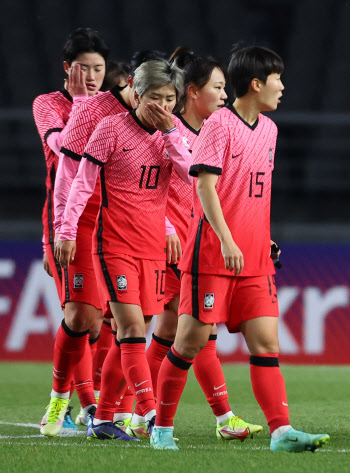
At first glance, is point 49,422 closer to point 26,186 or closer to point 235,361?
point 235,361

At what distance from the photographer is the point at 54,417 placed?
4.83m

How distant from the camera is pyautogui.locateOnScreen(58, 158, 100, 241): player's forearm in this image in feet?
14.4

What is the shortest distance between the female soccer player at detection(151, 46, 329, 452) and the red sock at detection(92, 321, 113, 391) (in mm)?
1597

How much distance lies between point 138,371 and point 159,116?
1.12m

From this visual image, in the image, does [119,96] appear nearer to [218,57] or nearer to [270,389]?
[270,389]

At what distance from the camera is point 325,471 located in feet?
11.1

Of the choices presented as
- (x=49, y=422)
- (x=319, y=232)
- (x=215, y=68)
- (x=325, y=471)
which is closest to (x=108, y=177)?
(x=215, y=68)

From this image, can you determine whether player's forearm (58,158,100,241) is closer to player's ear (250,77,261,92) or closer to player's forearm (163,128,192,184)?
player's forearm (163,128,192,184)

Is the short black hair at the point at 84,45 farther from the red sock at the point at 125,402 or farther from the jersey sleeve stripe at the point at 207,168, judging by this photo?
the red sock at the point at 125,402

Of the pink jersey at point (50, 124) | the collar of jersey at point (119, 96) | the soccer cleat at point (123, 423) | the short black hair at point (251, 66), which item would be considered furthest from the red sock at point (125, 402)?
the short black hair at point (251, 66)

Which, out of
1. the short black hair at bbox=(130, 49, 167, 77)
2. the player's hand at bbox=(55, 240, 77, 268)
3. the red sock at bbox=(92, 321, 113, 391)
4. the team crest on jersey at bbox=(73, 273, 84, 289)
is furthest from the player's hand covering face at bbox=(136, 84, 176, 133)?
the red sock at bbox=(92, 321, 113, 391)

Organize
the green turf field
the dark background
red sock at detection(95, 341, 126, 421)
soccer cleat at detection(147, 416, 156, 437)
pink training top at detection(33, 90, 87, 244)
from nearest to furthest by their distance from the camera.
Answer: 1. the green turf field
2. soccer cleat at detection(147, 416, 156, 437)
3. red sock at detection(95, 341, 126, 421)
4. pink training top at detection(33, 90, 87, 244)
5. the dark background

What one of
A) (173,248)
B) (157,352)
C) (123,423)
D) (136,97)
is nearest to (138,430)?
(123,423)

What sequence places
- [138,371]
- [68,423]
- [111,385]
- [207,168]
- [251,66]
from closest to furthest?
[207,168], [251,66], [138,371], [111,385], [68,423]
